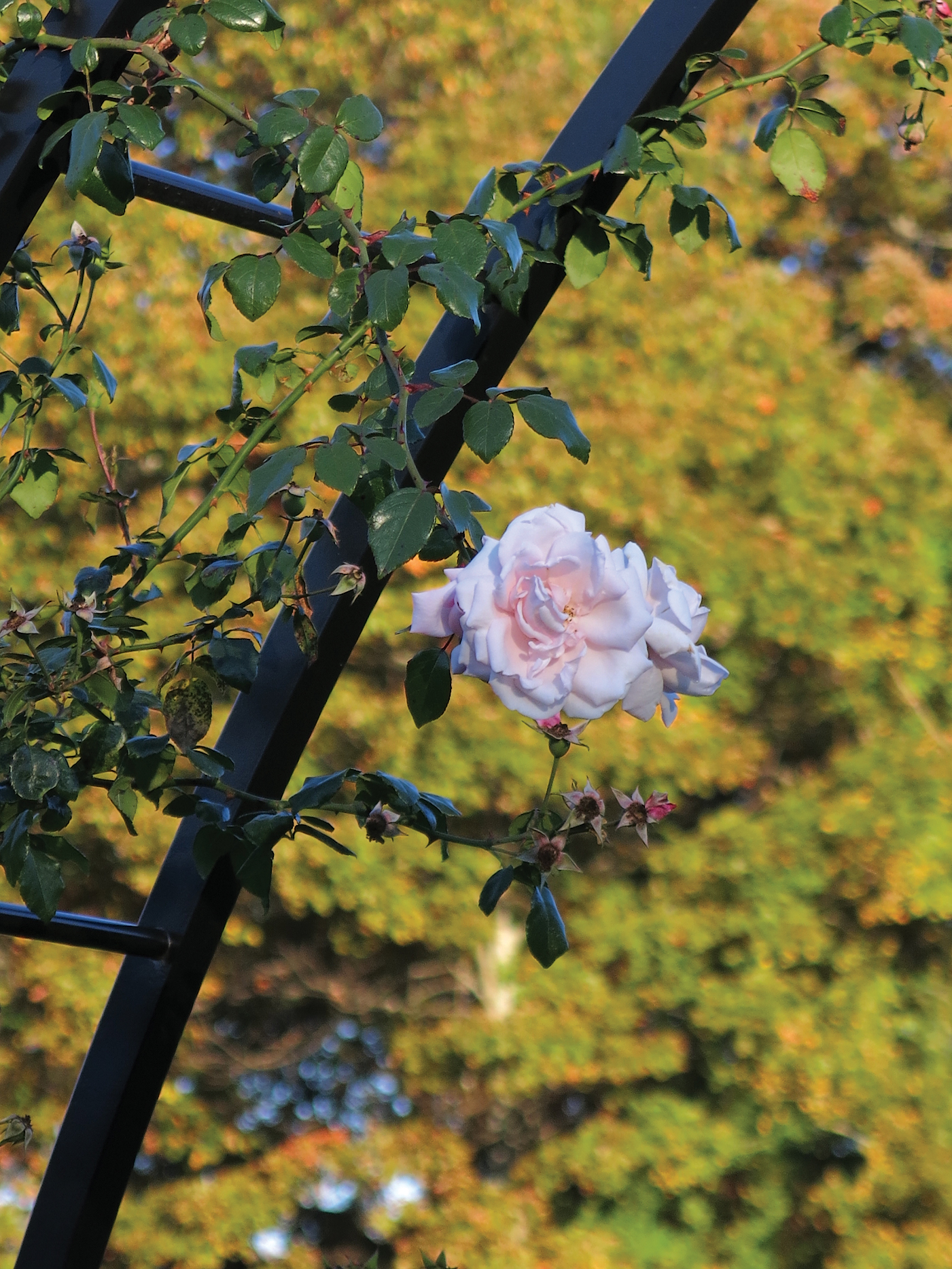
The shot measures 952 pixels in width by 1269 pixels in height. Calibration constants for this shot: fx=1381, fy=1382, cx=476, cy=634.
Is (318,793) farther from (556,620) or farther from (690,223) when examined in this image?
(690,223)

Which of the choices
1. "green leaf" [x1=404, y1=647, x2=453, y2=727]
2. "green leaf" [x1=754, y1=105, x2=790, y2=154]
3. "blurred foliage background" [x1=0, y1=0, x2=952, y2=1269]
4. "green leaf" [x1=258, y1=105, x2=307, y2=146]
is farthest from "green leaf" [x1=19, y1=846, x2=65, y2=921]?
"blurred foliage background" [x1=0, y1=0, x2=952, y2=1269]

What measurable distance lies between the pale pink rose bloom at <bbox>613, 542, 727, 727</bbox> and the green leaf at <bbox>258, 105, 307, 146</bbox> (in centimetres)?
34

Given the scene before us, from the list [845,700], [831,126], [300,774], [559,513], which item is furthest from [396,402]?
[845,700]

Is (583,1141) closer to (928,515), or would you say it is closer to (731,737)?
(731,737)

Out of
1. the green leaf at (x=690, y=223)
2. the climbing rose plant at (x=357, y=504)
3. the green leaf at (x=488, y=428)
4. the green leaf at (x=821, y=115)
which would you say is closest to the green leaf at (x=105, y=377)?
the climbing rose plant at (x=357, y=504)

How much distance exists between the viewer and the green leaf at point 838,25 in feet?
3.19

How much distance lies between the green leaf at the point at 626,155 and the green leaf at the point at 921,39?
200 millimetres

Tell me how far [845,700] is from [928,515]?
821 millimetres

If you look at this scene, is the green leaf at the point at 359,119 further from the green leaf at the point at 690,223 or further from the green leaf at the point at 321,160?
the green leaf at the point at 690,223

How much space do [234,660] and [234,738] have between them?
18 centimetres

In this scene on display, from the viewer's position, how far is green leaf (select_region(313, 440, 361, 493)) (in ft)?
2.63

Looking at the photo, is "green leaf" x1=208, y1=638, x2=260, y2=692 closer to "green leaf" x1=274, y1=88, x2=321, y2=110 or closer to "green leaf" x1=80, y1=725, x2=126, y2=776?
"green leaf" x1=80, y1=725, x2=126, y2=776

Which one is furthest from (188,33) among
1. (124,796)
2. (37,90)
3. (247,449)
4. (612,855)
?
(612,855)

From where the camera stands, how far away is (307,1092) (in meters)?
6.08
